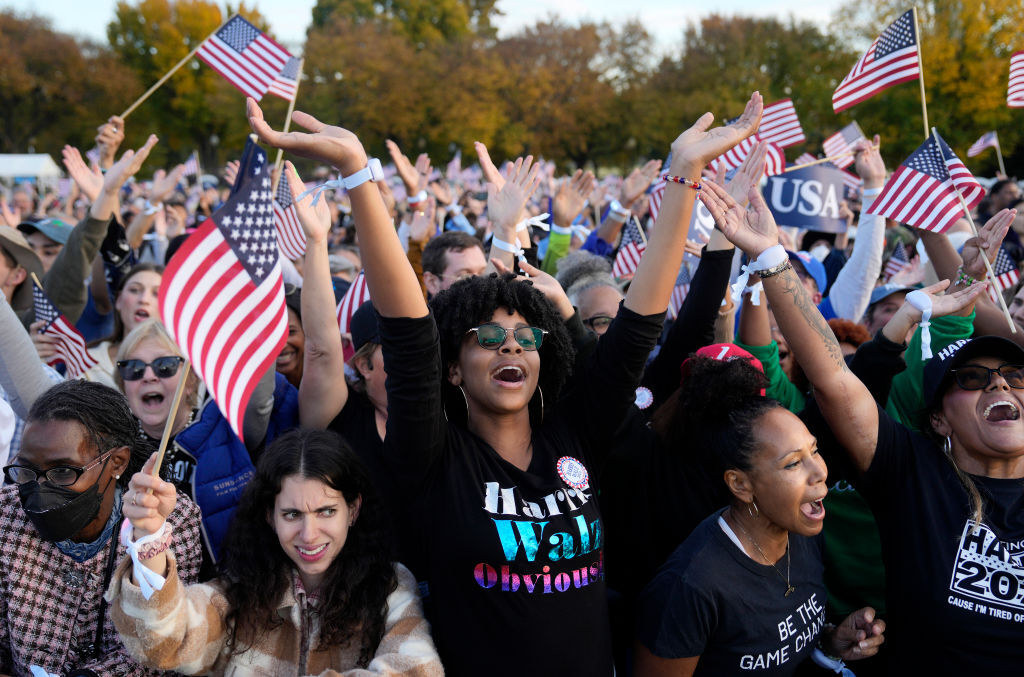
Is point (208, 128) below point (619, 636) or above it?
above

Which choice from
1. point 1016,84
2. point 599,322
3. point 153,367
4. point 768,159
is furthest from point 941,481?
point 1016,84

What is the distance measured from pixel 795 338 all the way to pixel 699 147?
29.2 inches

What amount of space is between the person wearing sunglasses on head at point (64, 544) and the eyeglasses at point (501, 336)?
122 cm

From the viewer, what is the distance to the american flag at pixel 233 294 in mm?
2248

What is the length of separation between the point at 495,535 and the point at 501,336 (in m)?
0.69

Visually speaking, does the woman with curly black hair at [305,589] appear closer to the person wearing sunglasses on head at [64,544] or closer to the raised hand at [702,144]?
the person wearing sunglasses on head at [64,544]

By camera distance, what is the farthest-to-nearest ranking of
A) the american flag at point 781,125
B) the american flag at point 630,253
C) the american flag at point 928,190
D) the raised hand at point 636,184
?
1. the american flag at point 781,125
2. the raised hand at point 636,184
3. the american flag at point 630,253
4. the american flag at point 928,190

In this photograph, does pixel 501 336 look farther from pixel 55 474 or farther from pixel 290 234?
pixel 290 234

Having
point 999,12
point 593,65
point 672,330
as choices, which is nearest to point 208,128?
point 593,65

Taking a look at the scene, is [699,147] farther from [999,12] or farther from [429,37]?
[429,37]

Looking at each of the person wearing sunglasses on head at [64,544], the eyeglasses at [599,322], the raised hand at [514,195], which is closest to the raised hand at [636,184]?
the eyeglasses at [599,322]

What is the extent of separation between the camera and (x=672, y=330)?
363 centimetres

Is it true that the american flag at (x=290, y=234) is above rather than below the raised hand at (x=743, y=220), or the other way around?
above

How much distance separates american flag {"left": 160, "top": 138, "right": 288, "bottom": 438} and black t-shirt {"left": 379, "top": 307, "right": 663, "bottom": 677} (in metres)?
0.37
